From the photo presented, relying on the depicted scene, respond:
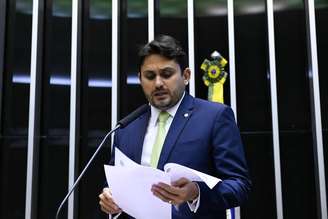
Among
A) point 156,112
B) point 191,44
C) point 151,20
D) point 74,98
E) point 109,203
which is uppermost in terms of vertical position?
point 151,20

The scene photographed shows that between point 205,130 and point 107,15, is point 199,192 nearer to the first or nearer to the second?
point 205,130

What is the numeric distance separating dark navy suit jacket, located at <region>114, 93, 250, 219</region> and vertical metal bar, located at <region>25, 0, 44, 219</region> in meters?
1.69

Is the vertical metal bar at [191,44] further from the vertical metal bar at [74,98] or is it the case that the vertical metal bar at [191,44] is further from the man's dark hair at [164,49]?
the man's dark hair at [164,49]

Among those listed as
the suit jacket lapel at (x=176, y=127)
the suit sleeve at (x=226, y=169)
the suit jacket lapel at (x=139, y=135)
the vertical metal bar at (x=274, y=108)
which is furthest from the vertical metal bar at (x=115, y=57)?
the suit sleeve at (x=226, y=169)

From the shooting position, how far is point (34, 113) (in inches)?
104

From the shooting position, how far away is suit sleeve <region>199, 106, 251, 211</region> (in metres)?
0.94

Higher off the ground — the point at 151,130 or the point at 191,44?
the point at 191,44

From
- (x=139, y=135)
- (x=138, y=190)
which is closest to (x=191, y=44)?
(x=139, y=135)

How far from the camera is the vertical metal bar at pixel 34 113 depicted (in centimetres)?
260

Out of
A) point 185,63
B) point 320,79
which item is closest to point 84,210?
point 185,63

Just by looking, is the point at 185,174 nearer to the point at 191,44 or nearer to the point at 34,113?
the point at 191,44

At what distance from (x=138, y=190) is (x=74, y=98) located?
1849 millimetres

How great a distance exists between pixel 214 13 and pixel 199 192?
2078 millimetres

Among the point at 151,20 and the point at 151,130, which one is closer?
the point at 151,130
